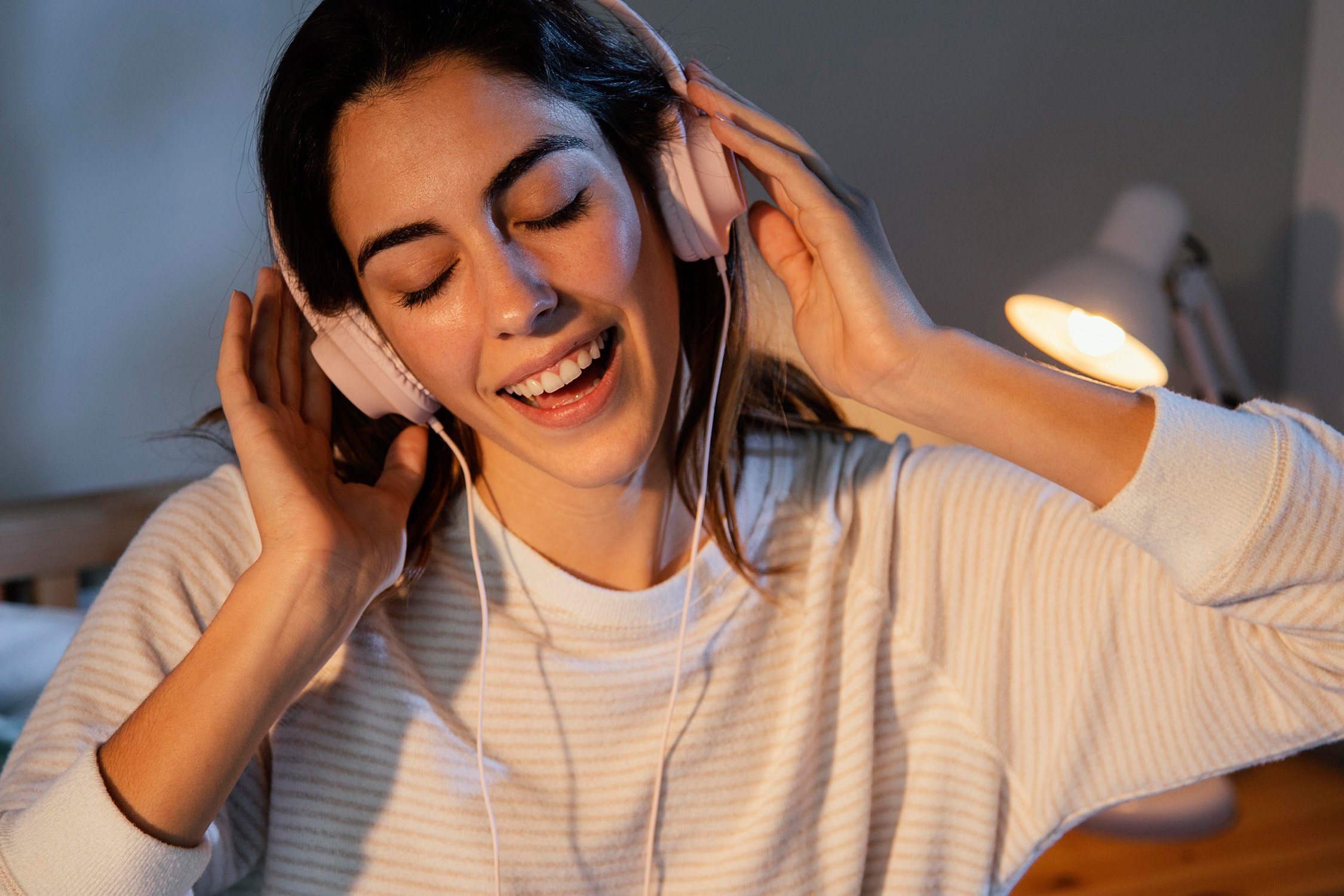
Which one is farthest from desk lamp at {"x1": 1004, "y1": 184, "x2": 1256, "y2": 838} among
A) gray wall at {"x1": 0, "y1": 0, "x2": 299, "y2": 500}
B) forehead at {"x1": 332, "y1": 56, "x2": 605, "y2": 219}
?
gray wall at {"x1": 0, "y1": 0, "x2": 299, "y2": 500}

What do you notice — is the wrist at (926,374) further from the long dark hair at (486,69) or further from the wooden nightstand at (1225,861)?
the wooden nightstand at (1225,861)

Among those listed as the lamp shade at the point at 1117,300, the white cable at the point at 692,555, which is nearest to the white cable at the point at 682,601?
the white cable at the point at 692,555

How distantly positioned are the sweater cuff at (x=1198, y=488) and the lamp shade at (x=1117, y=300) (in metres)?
0.26

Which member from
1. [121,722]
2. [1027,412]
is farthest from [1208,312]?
[121,722]

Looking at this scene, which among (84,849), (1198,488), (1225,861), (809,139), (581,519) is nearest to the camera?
(84,849)

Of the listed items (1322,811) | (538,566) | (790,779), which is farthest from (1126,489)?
(1322,811)

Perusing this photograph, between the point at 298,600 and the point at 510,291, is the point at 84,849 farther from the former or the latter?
the point at 510,291

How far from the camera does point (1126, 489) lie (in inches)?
31.6

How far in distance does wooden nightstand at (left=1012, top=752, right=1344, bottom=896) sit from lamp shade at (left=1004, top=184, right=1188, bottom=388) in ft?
2.25

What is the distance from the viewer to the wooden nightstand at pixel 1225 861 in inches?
54.7

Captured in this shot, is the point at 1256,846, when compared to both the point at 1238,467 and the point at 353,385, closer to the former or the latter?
the point at 1238,467

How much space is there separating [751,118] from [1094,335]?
48 cm

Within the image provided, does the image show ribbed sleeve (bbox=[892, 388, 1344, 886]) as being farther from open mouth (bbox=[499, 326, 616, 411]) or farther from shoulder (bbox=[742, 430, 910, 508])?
open mouth (bbox=[499, 326, 616, 411])

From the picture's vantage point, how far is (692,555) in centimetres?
Result: 100
